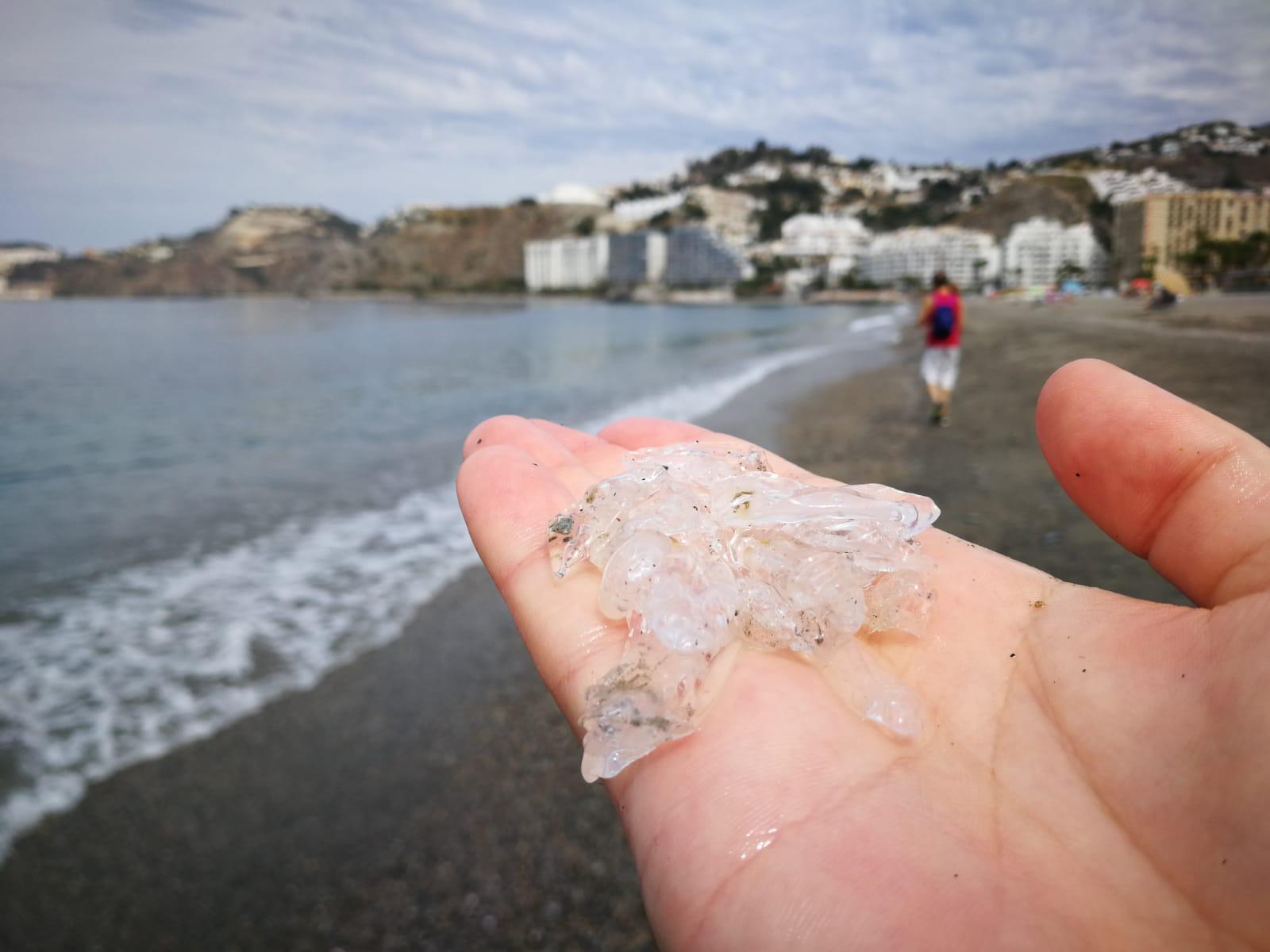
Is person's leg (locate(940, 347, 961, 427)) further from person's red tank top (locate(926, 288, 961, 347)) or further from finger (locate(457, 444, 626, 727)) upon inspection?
finger (locate(457, 444, 626, 727))

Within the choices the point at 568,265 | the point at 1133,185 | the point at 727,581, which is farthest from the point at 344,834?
the point at 568,265

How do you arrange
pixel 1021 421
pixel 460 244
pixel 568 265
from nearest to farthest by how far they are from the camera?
pixel 1021 421
pixel 568 265
pixel 460 244

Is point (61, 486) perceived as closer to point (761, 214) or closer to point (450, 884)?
point (450, 884)

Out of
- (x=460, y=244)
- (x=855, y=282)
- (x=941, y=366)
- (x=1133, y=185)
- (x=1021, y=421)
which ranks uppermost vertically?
(x=460, y=244)

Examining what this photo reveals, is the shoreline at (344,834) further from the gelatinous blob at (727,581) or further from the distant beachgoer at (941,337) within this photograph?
the distant beachgoer at (941,337)

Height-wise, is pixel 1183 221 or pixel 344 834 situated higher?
pixel 1183 221

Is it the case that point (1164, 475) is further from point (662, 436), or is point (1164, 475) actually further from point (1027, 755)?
point (662, 436)

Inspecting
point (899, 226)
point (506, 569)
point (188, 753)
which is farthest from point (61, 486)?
point (899, 226)

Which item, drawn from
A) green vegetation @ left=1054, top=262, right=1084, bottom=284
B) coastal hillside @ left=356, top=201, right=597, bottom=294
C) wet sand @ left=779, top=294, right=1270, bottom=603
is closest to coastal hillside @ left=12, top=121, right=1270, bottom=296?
coastal hillside @ left=356, top=201, right=597, bottom=294
